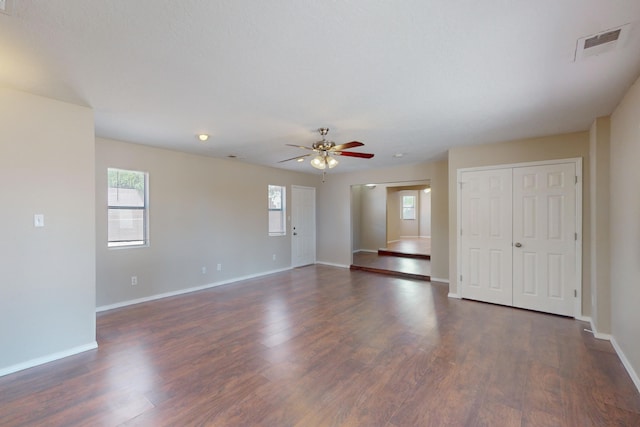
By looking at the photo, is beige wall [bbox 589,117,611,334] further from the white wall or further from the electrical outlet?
the white wall

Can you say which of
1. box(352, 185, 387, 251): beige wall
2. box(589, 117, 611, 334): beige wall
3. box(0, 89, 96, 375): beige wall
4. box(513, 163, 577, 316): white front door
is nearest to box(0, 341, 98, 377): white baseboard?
box(0, 89, 96, 375): beige wall

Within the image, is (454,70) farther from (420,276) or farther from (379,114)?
(420,276)

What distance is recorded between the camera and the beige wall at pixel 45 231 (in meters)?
2.53

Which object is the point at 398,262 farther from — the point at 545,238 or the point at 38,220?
the point at 38,220

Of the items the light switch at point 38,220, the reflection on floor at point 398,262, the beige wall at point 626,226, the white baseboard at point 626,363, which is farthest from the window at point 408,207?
the light switch at point 38,220

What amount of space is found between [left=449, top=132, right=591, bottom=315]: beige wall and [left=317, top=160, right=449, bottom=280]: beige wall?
1.09 m

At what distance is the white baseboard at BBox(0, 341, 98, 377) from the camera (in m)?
2.53

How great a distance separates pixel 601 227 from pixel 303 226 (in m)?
5.74

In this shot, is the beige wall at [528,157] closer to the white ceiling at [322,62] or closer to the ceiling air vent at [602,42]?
the white ceiling at [322,62]

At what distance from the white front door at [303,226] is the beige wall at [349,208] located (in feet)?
0.67

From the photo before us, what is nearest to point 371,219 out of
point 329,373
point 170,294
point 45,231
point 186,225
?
point 186,225

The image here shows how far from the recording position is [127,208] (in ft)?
14.6

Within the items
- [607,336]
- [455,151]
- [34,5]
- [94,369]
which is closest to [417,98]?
[455,151]

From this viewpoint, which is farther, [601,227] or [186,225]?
[186,225]
